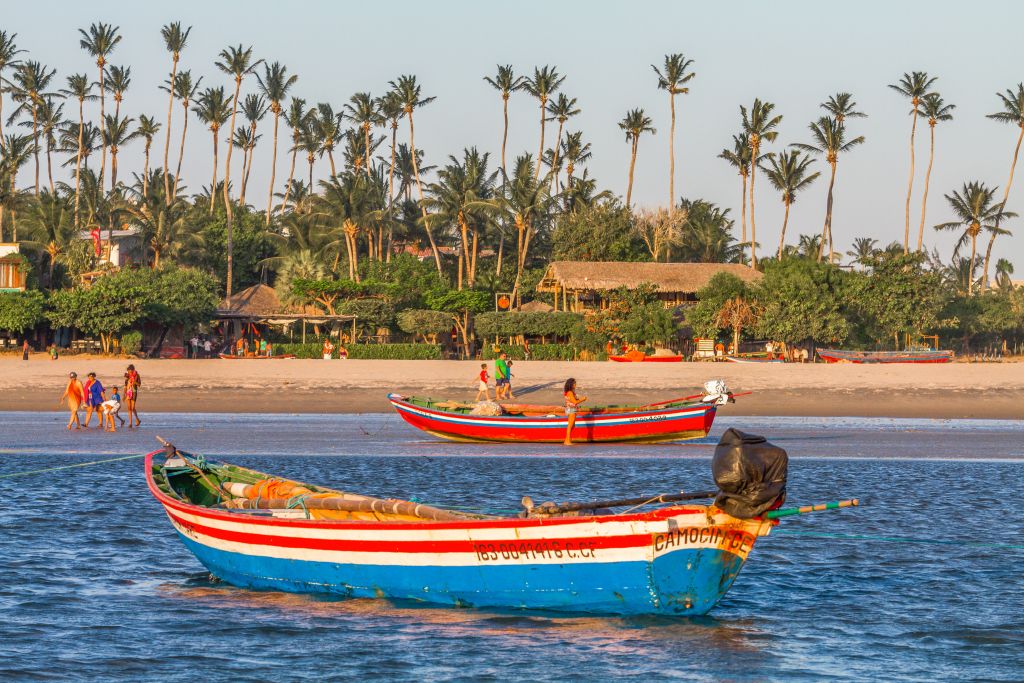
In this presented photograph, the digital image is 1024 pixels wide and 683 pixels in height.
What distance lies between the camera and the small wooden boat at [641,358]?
5450cm

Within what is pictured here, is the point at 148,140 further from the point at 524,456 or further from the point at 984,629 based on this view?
the point at 984,629

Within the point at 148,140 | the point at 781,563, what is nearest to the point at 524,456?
the point at 781,563

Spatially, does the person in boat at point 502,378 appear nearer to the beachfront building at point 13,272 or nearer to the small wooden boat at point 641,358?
the small wooden boat at point 641,358

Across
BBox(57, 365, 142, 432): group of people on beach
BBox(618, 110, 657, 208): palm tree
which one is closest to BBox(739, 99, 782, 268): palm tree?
BBox(618, 110, 657, 208): palm tree

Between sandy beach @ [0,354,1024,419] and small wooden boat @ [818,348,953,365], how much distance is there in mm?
10158

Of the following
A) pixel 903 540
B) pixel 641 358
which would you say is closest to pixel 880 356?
pixel 641 358

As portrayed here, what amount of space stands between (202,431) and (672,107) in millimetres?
73172

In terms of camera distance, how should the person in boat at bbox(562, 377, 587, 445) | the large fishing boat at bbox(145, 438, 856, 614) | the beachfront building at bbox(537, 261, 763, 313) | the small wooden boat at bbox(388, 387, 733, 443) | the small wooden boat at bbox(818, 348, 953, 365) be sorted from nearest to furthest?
the large fishing boat at bbox(145, 438, 856, 614), the small wooden boat at bbox(388, 387, 733, 443), the person in boat at bbox(562, 377, 587, 445), the small wooden boat at bbox(818, 348, 953, 365), the beachfront building at bbox(537, 261, 763, 313)

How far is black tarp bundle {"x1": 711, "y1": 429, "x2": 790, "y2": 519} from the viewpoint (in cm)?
1098

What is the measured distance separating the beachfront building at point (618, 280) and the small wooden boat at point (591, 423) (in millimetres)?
35400

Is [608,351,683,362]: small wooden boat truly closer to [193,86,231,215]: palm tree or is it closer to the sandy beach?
the sandy beach

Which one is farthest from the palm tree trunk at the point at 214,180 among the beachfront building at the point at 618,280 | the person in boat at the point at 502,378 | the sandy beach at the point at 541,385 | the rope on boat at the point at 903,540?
the rope on boat at the point at 903,540

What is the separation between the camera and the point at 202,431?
32.8 metres

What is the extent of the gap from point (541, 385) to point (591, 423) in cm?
1797
